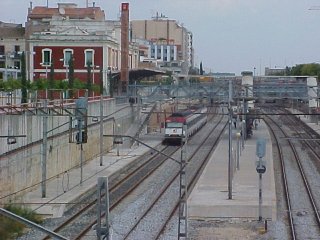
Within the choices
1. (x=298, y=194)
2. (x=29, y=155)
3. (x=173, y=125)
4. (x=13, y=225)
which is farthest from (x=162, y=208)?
(x=173, y=125)

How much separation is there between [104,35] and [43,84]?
2006 centimetres

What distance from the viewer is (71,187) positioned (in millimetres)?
27078

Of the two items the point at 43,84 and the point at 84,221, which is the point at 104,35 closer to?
the point at 43,84

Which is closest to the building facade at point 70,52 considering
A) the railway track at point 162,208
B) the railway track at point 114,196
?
the railway track at point 114,196

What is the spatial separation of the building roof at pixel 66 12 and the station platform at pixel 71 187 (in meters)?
36.8

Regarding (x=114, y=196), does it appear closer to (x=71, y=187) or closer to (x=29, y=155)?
(x=71, y=187)

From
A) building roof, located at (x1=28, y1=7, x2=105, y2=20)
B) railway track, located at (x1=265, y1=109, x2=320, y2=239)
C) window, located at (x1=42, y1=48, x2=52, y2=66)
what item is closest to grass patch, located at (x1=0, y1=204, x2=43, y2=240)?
railway track, located at (x1=265, y1=109, x2=320, y2=239)

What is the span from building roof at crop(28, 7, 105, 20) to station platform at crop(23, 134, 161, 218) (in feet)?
121

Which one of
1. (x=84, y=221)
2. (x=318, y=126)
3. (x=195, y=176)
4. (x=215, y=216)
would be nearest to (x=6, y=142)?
(x=84, y=221)

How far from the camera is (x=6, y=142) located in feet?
73.4

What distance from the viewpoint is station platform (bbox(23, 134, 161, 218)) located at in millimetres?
22203

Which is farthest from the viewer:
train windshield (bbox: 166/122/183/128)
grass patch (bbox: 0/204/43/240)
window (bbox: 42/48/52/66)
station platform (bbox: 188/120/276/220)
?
window (bbox: 42/48/52/66)

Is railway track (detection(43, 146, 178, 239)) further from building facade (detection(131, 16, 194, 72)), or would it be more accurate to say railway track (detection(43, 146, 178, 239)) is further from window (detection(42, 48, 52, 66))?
building facade (detection(131, 16, 194, 72))

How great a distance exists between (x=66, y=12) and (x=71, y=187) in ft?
174
